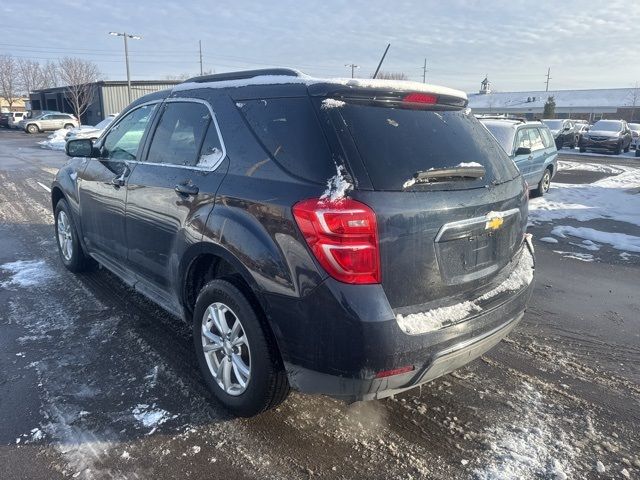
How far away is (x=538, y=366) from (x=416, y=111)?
2.03m

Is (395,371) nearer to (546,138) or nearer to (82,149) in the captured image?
(82,149)

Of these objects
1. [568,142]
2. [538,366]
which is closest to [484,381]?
[538,366]

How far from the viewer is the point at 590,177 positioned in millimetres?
14867

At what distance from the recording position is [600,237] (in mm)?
7211

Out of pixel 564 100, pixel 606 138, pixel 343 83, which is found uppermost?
pixel 564 100

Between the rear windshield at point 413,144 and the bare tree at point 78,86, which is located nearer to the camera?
the rear windshield at point 413,144

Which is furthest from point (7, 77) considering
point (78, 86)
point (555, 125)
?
point (555, 125)

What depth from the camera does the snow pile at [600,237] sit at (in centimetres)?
673

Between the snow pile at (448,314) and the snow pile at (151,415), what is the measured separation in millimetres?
1513

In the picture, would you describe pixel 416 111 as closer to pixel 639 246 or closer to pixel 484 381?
pixel 484 381

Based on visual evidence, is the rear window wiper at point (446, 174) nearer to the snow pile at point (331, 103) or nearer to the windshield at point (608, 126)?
the snow pile at point (331, 103)

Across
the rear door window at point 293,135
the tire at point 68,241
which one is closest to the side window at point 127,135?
the tire at point 68,241

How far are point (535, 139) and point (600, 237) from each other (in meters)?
3.65

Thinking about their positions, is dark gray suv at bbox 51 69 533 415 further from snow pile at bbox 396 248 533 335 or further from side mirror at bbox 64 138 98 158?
side mirror at bbox 64 138 98 158
